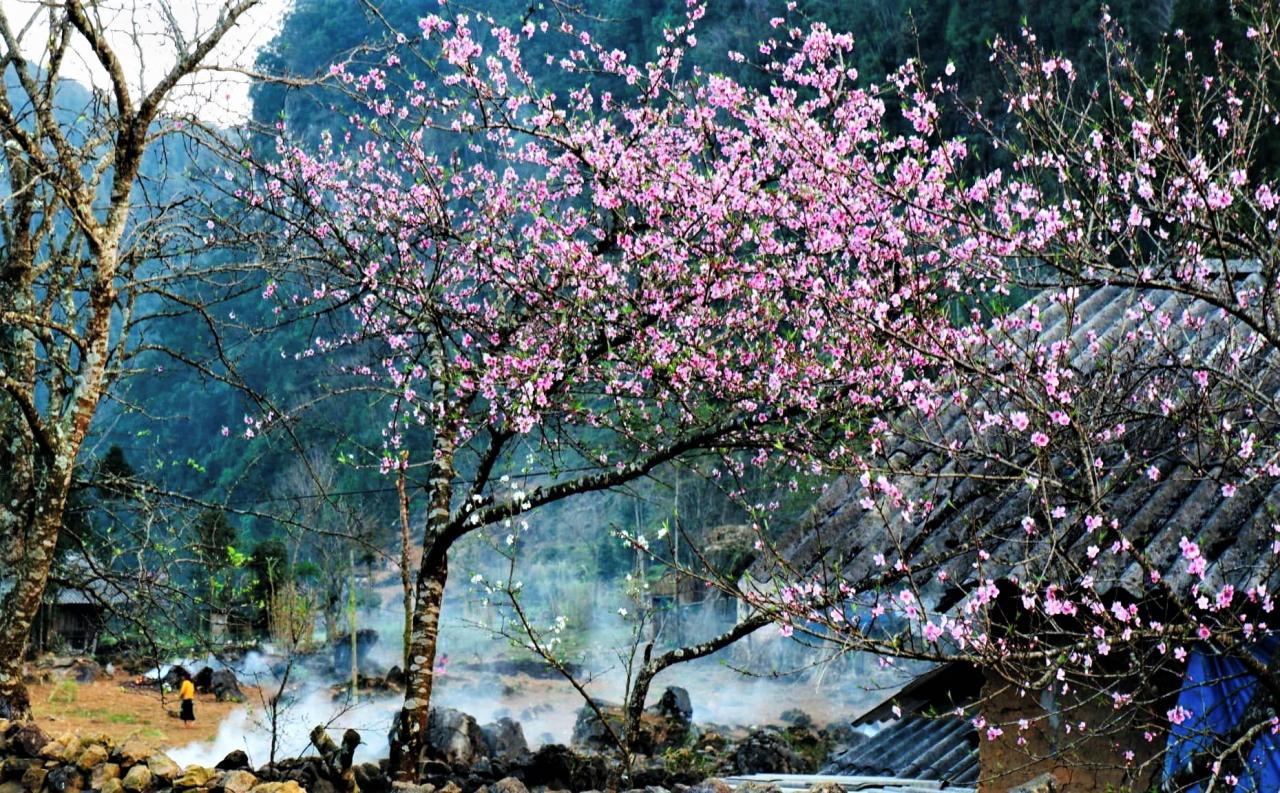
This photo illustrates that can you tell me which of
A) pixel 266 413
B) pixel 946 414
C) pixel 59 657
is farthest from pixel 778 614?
pixel 59 657

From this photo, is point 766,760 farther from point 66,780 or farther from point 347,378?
point 347,378

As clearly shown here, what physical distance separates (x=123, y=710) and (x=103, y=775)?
15.9m

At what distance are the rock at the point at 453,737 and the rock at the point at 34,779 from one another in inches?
322

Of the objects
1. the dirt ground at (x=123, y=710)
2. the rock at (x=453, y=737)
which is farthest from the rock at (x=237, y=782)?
the dirt ground at (x=123, y=710)

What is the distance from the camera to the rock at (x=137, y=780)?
7.08 m

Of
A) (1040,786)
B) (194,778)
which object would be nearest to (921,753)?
(1040,786)

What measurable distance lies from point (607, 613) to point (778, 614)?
31.8 meters

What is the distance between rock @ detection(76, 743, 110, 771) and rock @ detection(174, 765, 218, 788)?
765mm

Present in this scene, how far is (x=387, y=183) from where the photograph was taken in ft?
41.0

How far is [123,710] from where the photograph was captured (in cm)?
2134

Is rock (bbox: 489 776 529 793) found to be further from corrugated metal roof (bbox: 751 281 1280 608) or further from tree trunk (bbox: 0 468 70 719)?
tree trunk (bbox: 0 468 70 719)

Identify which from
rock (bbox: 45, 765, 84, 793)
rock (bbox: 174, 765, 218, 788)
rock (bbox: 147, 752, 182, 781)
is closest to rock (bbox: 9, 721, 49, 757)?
rock (bbox: 45, 765, 84, 793)

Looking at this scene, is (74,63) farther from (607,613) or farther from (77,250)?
(607,613)

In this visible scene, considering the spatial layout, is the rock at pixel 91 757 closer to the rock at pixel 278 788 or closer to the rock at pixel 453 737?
the rock at pixel 278 788
